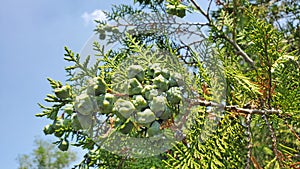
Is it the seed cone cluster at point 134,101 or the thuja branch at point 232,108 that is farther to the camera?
the thuja branch at point 232,108

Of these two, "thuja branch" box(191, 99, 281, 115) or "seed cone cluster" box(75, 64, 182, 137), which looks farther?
"thuja branch" box(191, 99, 281, 115)

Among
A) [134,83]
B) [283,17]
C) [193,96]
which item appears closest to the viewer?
[134,83]

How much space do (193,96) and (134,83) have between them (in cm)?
19

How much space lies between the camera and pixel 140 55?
2.80ft

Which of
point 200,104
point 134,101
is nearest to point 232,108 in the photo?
point 200,104

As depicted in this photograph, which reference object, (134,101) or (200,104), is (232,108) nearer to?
(200,104)

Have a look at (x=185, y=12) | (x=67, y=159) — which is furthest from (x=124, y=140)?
(x=67, y=159)

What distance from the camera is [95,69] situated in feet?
2.61

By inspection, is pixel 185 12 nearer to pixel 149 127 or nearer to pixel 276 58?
pixel 276 58

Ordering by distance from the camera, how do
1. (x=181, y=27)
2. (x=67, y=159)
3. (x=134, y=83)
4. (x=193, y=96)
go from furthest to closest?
1. (x=67, y=159)
2. (x=181, y=27)
3. (x=193, y=96)
4. (x=134, y=83)

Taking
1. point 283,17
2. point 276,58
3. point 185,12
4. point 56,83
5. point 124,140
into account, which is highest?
point 283,17

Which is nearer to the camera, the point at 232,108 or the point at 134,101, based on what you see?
the point at 134,101

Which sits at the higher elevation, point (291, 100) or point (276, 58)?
point (276, 58)

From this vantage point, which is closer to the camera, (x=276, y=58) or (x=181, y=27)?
(x=276, y=58)
